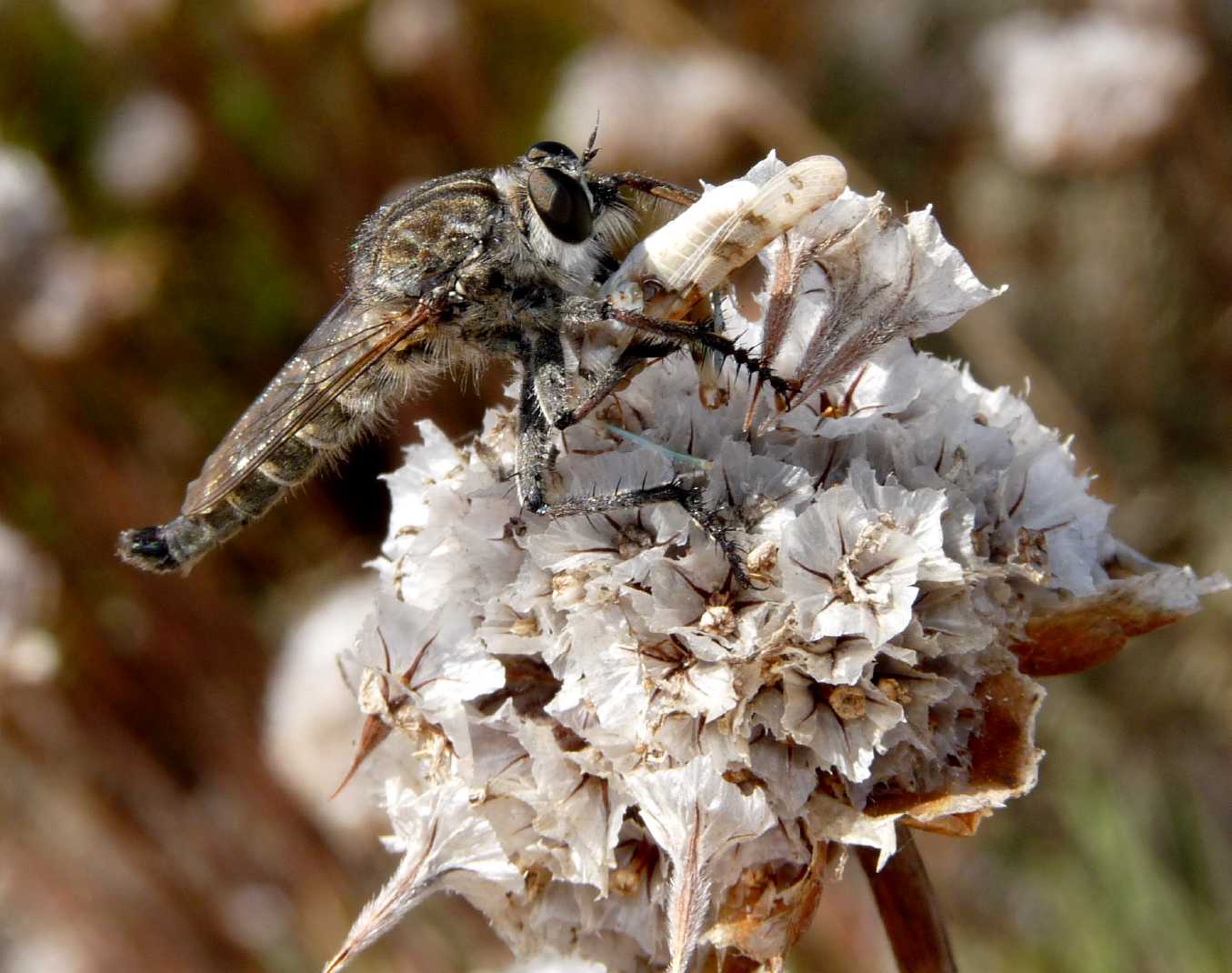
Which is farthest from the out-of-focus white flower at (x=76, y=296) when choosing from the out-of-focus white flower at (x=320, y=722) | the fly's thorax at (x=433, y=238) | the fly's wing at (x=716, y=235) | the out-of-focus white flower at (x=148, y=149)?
the fly's wing at (x=716, y=235)

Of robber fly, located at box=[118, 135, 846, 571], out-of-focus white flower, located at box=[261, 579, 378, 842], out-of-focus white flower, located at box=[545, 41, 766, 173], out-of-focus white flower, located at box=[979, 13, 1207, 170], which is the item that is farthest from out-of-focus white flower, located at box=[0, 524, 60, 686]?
out-of-focus white flower, located at box=[979, 13, 1207, 170]

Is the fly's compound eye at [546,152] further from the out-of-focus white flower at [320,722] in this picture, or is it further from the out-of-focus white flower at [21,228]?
the out-of-focus white flower at [21,228]

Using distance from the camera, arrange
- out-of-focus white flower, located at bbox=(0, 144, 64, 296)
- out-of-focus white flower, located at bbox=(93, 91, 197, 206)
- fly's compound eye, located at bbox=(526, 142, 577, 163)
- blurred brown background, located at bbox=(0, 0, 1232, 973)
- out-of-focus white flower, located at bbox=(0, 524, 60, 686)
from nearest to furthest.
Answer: fly's compound eye, located at bbox=(526, 142, 577, 163), out-of-focus white flower, located at bbox=(0, 524, 60, 686), blurred brown background, located at bbox=(0, 0, 1232, 973), out-of-focus white flower, located at bbox=(0, 144, 64, 296), out-of-focus white flower, located at bbox=(93, 91, 197, 206)

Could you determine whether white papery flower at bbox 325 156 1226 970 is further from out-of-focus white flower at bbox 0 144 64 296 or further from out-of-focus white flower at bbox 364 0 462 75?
out-of-focus white flower at bbox 364 0 462 75

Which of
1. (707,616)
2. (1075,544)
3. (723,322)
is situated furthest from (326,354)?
(1075,544)

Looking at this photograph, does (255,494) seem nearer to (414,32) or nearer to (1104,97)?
(414,32)

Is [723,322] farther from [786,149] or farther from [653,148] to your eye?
[653,148]

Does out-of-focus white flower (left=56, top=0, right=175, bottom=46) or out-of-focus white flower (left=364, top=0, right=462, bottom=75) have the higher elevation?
out-of-focus white flower (left=56, top=0, right=175, bottom=46)
